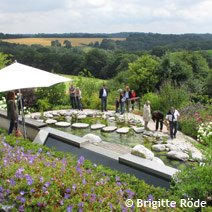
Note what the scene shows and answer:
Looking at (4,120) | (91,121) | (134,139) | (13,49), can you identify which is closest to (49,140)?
(4,120)

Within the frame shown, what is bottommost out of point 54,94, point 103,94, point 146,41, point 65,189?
point 54,94

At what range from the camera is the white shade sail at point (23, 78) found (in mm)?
5215

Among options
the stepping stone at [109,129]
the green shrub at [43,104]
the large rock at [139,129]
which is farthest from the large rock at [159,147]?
the green shrub at [43,104]

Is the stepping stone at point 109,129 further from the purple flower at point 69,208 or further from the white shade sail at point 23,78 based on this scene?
the purple flower at point 69,208

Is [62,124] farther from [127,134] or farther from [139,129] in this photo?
[139,129]

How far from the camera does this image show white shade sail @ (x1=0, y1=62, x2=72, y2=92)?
5.21 meters

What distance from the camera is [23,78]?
5426 mm

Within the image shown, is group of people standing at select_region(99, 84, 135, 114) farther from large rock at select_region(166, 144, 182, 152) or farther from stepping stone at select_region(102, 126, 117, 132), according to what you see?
large rock at select_region(166, 144, 182, 152)

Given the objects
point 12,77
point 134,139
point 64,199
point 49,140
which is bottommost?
point 134,139

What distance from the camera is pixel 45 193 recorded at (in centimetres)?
319

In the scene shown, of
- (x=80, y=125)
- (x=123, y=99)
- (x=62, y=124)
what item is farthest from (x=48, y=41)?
(x=80, y=125)

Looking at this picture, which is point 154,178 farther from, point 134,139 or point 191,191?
point 134,139

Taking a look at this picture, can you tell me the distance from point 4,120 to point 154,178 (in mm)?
5883

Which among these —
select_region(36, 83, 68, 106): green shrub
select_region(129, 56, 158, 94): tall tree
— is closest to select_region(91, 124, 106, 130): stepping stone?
select_region(36, 83, 68, 106): green shrub
